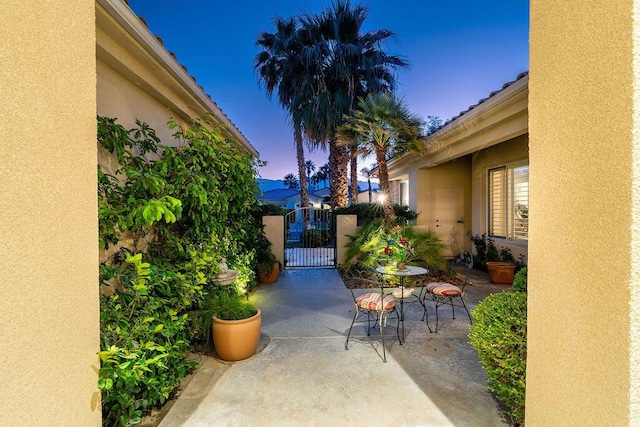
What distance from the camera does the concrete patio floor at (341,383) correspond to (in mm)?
2865

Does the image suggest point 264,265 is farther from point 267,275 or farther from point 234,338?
point 234,338

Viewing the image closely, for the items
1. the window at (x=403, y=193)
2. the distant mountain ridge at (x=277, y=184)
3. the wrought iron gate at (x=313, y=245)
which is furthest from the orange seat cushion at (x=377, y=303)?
the window at (x=403, y=193)

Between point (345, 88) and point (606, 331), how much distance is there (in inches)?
478

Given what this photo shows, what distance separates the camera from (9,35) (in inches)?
56.1

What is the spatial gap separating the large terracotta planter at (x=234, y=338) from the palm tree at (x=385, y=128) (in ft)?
20.4

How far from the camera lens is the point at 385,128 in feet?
28.0

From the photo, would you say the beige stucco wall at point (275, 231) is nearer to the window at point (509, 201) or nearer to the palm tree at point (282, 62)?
the palm tree at point (282, 62)

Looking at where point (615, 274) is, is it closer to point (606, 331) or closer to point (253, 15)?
point (606, 331)

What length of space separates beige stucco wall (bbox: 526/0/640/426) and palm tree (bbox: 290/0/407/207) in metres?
10.2

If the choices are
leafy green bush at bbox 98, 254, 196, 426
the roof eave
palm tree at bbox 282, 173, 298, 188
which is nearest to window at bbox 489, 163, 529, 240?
the roof eave

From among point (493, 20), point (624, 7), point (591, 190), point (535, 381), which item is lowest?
point (535, 381)

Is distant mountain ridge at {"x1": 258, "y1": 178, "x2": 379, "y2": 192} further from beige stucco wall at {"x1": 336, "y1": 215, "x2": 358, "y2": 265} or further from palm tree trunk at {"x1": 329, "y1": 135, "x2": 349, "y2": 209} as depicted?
palm tree trunk at {"x1": 329, "y1": 135, "x2": 349, "y2": 209}

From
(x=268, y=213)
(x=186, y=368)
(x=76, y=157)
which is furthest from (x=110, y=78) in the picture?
(x=268, y=213)

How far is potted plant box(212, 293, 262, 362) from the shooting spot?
3.88 m
